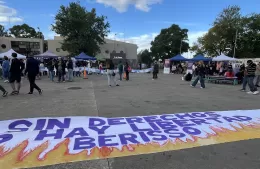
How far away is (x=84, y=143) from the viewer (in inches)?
165

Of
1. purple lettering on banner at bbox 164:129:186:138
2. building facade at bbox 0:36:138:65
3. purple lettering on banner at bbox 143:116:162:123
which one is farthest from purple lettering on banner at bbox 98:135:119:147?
building facade at bbox 0:36:138:65

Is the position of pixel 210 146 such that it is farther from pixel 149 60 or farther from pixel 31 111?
pixel 149 60

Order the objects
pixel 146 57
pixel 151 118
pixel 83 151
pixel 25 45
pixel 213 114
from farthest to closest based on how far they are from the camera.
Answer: pixel 146 57, pixel 25 45, pixel 213 114, pixel 151 118, pixel 83 151

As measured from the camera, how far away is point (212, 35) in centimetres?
4809

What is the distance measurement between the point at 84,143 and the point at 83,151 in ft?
1.11

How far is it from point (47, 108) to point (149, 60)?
7417 cm

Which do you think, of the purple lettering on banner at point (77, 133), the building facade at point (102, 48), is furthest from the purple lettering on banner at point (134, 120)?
the building facade at point (102, 48)

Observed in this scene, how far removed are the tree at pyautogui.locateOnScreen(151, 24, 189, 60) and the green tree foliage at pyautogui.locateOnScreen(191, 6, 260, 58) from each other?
1942 centimetres

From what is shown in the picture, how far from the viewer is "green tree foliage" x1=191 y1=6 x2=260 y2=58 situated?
46.0 metres

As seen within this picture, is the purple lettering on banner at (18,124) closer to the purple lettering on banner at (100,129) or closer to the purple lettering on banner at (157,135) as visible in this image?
the purple lettering on banner at (100,129)

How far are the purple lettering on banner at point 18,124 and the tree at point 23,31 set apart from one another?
8932 cm

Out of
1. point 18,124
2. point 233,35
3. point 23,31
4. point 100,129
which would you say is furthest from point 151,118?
point 23,31

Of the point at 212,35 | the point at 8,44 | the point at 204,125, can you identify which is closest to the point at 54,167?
the point at 204,125

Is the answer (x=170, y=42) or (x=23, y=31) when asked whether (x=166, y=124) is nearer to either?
(x=170, y=42)
